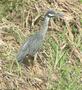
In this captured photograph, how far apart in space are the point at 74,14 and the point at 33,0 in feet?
2.44

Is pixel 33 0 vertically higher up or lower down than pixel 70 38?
higher up

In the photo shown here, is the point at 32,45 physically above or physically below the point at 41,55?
above

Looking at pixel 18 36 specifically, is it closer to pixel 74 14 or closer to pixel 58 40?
pixel 58 40

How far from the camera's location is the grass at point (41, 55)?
689 cm

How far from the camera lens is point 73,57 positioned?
7.84m

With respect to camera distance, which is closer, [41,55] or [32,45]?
[32,45]

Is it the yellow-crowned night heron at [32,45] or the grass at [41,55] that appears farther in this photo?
the yellow-crowned night heron at [32,45]

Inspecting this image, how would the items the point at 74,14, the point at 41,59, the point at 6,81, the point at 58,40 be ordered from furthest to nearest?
the point at 74,14, the point at 58,40, the point at 41,59, the point at 6,81

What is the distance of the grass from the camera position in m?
6.89

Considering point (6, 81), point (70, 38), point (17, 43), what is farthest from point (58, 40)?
point (6, 81)

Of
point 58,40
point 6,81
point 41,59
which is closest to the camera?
point 6,81

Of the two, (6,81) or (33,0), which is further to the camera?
(33,0)

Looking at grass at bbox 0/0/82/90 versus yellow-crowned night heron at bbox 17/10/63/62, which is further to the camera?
yellow-crowned night heron at bbox 17/10/63/62

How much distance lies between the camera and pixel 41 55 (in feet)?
24.6
